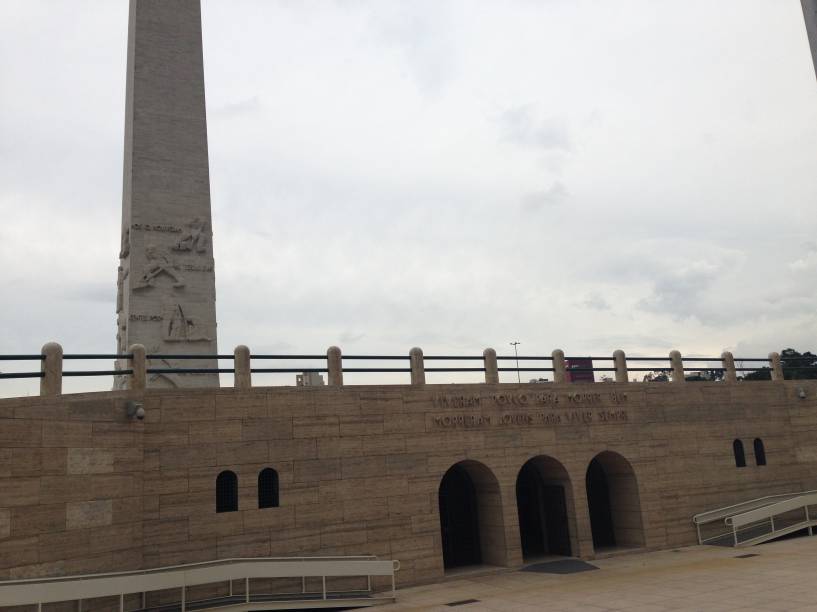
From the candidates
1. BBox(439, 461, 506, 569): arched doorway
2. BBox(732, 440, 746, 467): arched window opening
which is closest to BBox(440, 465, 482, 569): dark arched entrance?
BBox(439, 461, 506, 569): arched doorway

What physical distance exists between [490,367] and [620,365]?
552 centimetres

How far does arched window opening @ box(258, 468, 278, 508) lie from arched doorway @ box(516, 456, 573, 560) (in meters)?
8.34

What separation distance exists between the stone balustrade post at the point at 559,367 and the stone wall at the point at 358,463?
62 centimetres

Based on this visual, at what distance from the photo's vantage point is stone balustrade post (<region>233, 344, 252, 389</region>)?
61.0ft

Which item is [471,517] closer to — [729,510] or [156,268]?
[729,510]

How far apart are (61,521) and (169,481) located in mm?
2833

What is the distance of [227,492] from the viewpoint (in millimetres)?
17859

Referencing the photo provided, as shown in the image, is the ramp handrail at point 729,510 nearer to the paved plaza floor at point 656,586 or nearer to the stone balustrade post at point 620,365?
the paved plaza floor at point 656,586

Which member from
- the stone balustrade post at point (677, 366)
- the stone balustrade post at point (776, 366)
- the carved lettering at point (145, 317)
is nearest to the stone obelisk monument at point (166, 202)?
the carved lettering at point (145, 317)

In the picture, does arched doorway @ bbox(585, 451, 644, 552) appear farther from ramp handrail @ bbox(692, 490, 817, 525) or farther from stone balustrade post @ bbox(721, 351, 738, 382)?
stone balustrade post @ bbox(721, 351, 738, 382)

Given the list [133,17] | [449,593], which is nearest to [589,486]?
[449,593]

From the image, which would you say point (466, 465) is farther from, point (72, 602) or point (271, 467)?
point (72, 602)

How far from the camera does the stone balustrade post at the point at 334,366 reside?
19.8 metres

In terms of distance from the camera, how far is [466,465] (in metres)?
22.3
